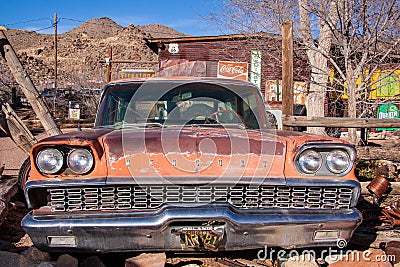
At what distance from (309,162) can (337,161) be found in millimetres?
202

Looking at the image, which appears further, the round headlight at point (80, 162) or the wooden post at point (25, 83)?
the wooden post at point (25, 83)

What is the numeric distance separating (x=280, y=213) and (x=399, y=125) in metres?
4.05

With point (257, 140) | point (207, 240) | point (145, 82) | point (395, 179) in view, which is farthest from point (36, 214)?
point (395, 179)

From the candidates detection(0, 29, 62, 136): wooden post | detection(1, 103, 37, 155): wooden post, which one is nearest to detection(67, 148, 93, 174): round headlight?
detection(1, 103, 37, 155): wooden post

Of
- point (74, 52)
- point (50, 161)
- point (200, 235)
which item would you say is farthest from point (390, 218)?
point (74, 52)

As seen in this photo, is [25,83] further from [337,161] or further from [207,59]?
[207,59]

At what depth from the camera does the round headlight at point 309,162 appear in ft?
8.97

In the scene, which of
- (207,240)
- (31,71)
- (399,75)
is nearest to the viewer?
(207,240)

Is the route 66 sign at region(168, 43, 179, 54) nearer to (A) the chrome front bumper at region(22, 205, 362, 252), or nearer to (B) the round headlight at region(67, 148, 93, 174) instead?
(B) the round headlight at region(67, 148, 93, 174)

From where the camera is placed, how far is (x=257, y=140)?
2.75 meters

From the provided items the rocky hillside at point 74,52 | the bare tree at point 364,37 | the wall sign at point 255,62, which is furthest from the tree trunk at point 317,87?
the rocky hillside at point 74,52

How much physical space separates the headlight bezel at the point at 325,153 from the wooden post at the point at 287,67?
10.5 feet

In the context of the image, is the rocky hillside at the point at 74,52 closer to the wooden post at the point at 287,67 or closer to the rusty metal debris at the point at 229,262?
the wooden post at the point at 287,67

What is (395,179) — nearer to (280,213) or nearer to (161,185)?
(280,213)
